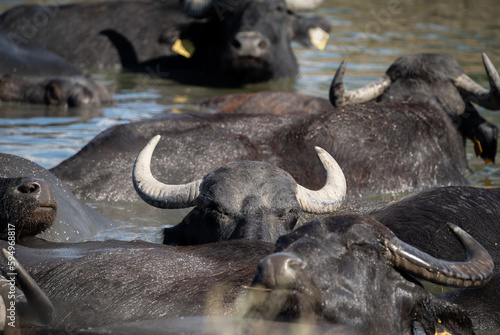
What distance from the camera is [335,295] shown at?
12.1ft

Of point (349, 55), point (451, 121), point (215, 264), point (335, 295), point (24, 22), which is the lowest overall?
point (349, 55)

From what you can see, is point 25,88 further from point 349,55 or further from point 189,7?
point 349,55

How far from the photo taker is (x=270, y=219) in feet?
19.2

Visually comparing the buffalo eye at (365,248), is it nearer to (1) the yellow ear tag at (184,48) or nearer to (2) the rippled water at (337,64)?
(2) the rippled water at (337,64)

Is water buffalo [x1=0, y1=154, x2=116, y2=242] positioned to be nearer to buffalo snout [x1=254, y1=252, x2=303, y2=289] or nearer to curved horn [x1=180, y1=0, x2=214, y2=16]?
buffalo snout [x1=254, y1=252, x2=303, y2=289]

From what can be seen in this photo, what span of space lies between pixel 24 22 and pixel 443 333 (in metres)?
14.1

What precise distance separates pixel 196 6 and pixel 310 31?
2.17 meters

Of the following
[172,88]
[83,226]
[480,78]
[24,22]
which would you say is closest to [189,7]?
[172,88]

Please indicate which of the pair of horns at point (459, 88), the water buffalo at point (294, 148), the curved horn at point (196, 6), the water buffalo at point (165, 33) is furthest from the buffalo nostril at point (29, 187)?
the curved horn at point (196, 6)

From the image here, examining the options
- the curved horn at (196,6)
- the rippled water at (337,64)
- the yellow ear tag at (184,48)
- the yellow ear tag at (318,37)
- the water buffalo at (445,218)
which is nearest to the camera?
the water buffalo at (445,218)

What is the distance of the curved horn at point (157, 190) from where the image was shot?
6191 millimetres

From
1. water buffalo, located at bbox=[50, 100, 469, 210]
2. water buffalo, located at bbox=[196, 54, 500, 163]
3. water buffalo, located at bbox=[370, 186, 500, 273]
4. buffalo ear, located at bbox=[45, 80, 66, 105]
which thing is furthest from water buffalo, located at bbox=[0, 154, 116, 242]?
buffalo ear, located at bbox=[45, 80, 66, 105]

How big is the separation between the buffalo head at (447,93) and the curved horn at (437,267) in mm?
5661

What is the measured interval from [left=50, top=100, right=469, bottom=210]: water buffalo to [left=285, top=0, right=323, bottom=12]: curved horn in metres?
7.49
